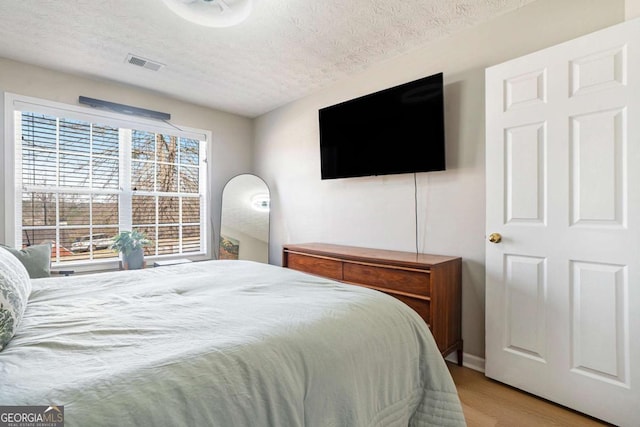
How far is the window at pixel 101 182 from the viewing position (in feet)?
9.62

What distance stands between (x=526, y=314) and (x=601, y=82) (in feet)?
4.44

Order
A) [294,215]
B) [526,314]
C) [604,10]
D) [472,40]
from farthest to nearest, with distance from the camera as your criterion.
Answer: [294,215] < [472,40] < [526,314] < [604,10]

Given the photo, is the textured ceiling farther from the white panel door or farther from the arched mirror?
the arched mirror

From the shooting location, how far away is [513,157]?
201 cm

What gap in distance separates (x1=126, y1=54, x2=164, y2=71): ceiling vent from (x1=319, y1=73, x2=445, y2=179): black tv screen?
1566mm

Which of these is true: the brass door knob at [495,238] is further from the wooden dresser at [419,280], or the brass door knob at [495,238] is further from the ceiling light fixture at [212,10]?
the ceiling light fixture at [212,10]

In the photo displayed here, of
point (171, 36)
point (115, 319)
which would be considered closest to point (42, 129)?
point (171, 36)

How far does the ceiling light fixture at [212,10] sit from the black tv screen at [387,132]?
4.21 ft

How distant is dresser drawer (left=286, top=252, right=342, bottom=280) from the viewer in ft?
8.72

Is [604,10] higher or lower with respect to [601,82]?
higher

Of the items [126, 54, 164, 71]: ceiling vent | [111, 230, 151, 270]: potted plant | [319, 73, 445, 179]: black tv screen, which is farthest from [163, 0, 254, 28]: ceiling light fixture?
[111, 230, 151, 270]: potted plant

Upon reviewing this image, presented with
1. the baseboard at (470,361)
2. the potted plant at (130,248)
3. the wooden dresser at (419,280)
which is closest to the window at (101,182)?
the potted plant at (130,248)

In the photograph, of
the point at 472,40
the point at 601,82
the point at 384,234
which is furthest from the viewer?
the point at 384,234

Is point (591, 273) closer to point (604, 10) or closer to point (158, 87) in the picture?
point (604, 10)
